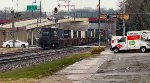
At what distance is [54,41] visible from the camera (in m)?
67.3

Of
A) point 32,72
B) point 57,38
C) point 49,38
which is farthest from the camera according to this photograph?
point 57,38

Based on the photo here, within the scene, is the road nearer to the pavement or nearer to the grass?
the pavement

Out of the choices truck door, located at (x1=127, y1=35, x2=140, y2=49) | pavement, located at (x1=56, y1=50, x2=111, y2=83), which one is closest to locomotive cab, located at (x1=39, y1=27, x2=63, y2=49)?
truck door, located at (x1=127, y1=35, x2=140, y2=49)

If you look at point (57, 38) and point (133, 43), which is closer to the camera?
point (133, 43)

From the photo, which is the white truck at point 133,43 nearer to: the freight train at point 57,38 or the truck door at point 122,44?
the truck door at point 122,44

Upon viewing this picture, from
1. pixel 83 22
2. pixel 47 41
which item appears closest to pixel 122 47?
pixel 47 41

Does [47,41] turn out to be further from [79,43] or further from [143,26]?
[143,26]

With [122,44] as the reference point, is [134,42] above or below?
above

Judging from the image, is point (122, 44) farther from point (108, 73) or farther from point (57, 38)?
point (108, 73)

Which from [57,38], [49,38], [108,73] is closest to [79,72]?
[108,73]

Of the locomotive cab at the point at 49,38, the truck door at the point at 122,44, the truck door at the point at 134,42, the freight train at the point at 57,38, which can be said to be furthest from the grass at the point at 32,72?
the freight train at the point at 57,38

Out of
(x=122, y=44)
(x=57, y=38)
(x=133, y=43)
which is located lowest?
(x=122, y=44)

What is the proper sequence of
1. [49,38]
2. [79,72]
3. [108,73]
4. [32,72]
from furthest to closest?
[49,38] < [79,72] < [108,73] < [32,72]

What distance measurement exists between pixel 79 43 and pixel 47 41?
67.1 ft
